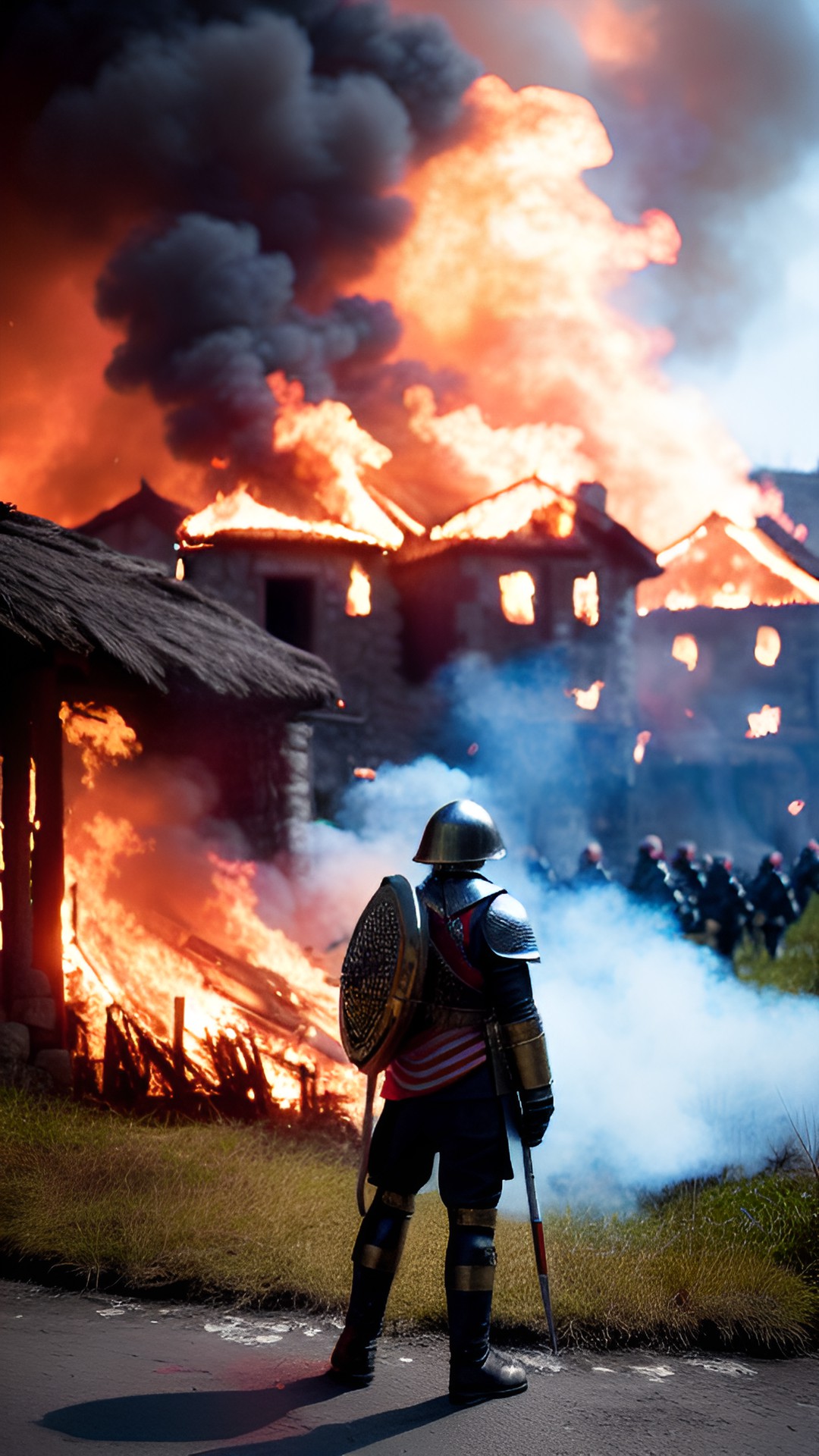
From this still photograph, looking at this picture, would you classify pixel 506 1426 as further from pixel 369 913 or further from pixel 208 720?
pixel 208 720

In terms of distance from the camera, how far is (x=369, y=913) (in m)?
4.30

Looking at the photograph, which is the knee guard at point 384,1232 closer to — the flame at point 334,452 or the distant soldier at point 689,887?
the distant soldier at point 689,887

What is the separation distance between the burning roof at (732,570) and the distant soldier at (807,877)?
43.9ft

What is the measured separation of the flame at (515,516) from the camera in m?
23.1

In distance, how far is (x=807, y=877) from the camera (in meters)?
17.5

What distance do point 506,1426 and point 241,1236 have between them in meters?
1.73

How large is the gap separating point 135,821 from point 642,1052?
442cm

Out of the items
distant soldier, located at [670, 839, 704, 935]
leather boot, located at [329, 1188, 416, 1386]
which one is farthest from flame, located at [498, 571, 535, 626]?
leather boot, located at [329, 1188, 416, 1386]

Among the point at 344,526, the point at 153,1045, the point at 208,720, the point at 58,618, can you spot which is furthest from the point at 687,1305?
the point at 344,526

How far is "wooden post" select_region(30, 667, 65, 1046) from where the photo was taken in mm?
7523

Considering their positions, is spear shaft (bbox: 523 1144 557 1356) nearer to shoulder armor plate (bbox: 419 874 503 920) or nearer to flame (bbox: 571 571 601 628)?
shoulder armor plate (bbox: 419 874 503 920)

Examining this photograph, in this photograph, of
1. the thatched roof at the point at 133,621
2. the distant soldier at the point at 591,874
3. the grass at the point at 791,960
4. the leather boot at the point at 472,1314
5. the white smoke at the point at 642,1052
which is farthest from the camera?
the distant soldier at the point at 591,874

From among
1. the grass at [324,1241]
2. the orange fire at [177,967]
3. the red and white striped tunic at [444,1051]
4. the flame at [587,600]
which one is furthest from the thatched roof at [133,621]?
the flame at [587,600]

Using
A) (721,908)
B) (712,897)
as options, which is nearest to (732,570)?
(712,897)
